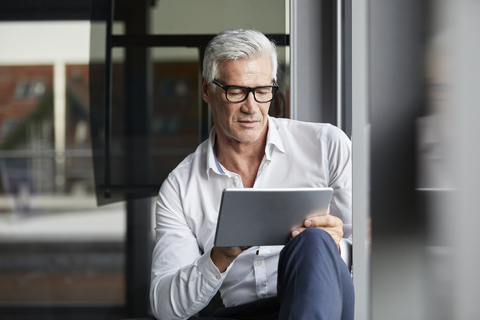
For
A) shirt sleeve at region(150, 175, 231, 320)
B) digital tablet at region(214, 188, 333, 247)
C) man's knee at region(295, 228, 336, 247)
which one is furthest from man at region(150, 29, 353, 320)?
man's knee at region(295, 228, 336, 247)

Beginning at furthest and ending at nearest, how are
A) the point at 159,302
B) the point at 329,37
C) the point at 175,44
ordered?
the point at 175,44 → the point at 329,37 → the point at 159,302

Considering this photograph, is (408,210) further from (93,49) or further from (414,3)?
(93,49)

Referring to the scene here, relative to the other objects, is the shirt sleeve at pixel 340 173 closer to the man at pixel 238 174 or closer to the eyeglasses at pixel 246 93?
the man at pixel 238 174

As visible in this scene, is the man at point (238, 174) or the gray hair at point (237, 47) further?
the gray hair at point (237, 47)

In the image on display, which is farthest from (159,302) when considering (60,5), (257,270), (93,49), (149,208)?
(60,5)

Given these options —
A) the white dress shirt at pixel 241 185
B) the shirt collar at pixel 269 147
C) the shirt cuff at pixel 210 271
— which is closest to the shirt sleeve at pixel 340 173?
the white dress shirt at pixel 241 185

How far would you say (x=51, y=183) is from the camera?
2.27m

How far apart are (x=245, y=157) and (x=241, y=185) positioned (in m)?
0.10

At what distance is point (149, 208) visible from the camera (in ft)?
6.99

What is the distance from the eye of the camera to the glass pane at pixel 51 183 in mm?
2170

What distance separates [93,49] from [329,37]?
1.13 meters

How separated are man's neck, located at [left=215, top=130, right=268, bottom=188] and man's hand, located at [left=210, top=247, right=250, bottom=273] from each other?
0.36m

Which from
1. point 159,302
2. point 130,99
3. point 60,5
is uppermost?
point 60,5

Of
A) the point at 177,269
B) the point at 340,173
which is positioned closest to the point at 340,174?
the point at 340,173
